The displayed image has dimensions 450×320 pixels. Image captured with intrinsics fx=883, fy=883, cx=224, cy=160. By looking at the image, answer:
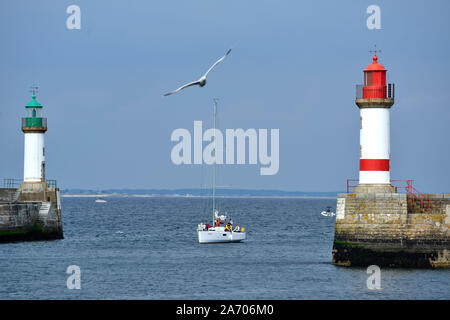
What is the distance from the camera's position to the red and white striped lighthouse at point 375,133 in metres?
39.5

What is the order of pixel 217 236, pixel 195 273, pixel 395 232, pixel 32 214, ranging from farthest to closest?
pixel 217 236, pixel 32 214, pixel 195 273, pixel 395 232

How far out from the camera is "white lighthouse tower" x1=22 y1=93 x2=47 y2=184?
2290 inches

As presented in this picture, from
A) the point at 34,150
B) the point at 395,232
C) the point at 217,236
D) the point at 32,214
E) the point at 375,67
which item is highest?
the point at 375,67

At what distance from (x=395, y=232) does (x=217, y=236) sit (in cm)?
2222

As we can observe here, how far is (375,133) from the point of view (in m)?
39.6

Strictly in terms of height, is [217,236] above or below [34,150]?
below

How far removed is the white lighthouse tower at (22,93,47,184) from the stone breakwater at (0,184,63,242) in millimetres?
647

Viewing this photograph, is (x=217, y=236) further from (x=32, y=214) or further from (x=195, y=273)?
(x=195, y=273)

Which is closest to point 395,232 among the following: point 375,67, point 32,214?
point 375,67

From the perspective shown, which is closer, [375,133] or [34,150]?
[375,133]
